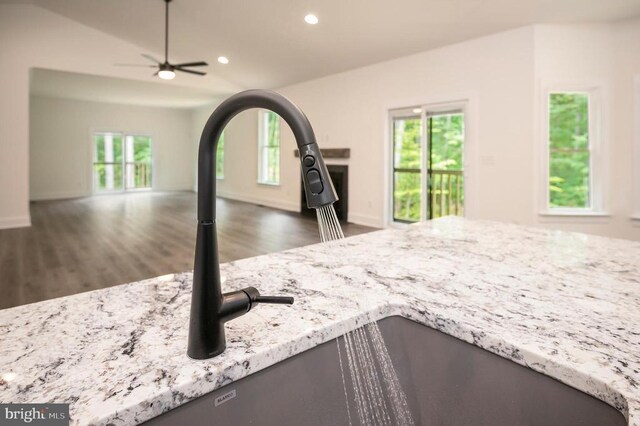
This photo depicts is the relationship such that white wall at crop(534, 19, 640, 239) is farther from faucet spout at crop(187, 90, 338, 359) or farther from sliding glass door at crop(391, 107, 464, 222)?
faucet spout at crop(187, 90, 338, 359)

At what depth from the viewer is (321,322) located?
723 millimetres

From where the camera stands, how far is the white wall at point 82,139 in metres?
9.91

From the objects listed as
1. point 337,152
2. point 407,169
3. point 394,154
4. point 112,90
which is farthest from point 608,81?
point 112,90

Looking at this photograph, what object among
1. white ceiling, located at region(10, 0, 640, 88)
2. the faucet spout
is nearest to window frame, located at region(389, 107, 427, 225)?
white ceiling, located at region(10, 0, 640, 88)

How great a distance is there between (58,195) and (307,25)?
9.04 meters

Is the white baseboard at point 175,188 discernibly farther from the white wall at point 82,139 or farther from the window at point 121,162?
the window at point 121,162

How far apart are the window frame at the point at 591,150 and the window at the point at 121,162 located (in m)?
11.3

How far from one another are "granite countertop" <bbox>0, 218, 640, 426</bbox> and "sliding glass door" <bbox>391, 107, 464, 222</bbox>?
436 cm

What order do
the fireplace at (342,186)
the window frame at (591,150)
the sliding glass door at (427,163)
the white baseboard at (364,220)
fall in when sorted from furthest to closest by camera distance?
the fireplace at (342,186) → the white baseboard at (364,220) → the sliding glass door at (427,163) → the window frame at (591,150)

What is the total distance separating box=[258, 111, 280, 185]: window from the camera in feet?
29.3

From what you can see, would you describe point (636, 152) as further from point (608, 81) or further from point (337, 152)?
point (337, 152)

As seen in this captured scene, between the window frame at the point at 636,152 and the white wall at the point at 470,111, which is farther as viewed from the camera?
the white wall at the point at 470,111

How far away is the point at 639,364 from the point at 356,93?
640cm

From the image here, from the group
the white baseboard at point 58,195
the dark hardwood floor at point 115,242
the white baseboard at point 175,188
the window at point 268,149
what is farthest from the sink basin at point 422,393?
the white baseboard at point 175,188
